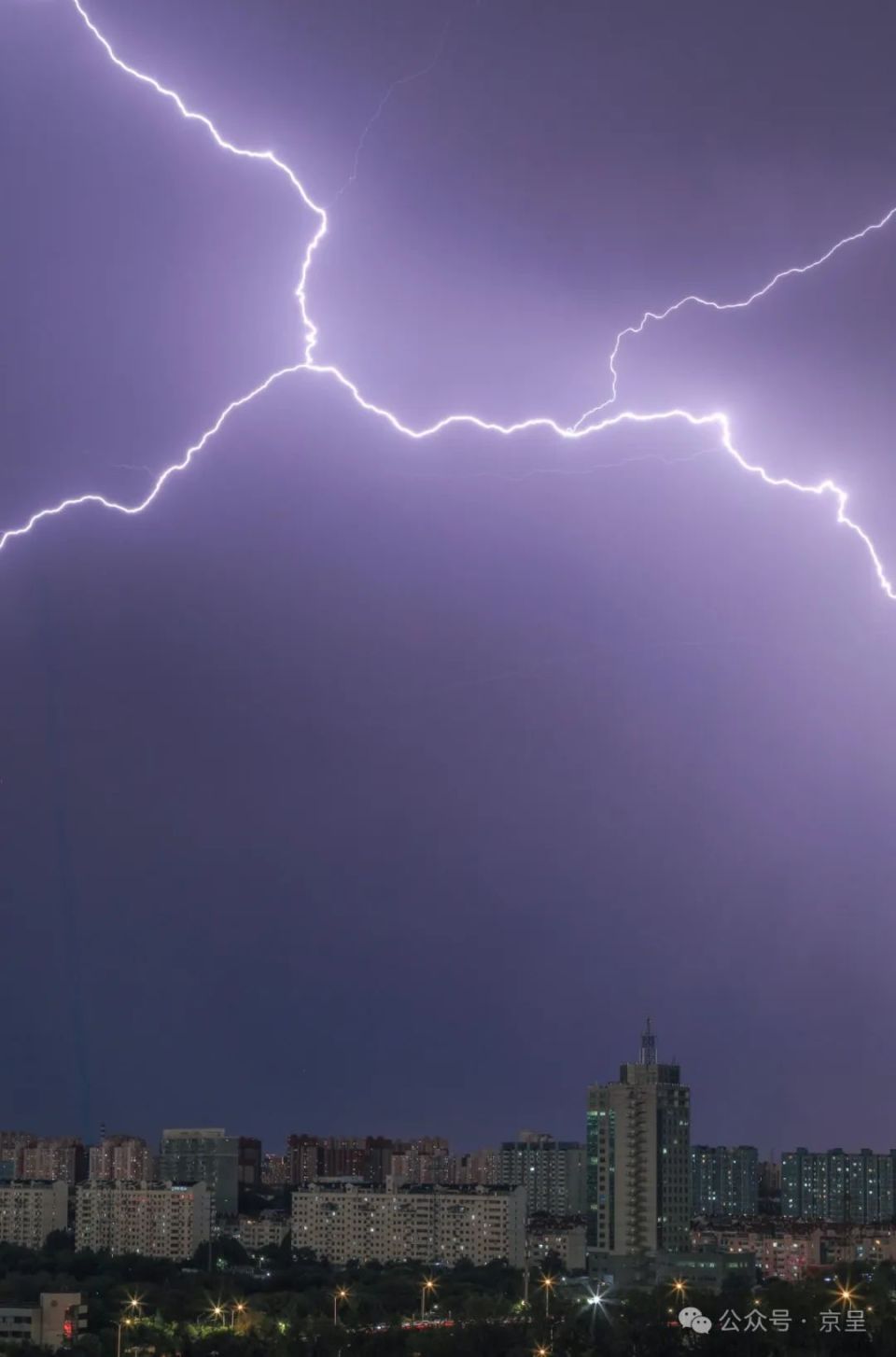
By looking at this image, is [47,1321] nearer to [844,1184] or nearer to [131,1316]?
[131,1316]

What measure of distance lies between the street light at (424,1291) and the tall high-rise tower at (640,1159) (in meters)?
1.78

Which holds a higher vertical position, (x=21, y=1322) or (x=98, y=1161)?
(x=98, y=1161)

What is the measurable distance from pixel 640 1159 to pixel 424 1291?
2581 millimetres

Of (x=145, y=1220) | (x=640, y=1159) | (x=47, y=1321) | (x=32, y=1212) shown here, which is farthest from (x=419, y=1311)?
(x=32, y=1212)

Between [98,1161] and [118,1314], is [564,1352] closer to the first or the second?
[118,1314]

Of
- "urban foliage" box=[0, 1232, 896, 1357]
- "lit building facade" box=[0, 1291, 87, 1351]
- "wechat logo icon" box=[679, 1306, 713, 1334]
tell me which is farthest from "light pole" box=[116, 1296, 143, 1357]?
"wechat logo icon" box=[679, 1306, 713, 1334]

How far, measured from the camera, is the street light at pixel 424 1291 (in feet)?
43.6

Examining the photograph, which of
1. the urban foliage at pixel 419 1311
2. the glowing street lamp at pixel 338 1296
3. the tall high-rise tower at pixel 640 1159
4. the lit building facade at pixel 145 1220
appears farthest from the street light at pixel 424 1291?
the lit building facade at pixel 145 1220

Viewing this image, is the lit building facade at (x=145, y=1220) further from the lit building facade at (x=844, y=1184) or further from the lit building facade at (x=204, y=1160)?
the lit building facade at (x=844, y=1184)

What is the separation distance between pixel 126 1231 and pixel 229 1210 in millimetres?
3050

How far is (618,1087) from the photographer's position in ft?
53.1

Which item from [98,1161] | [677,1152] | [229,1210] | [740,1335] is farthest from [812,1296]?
[98,1161]

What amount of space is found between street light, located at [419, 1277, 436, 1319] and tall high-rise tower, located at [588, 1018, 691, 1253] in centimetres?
178

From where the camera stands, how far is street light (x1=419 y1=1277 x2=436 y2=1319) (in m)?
13.3
